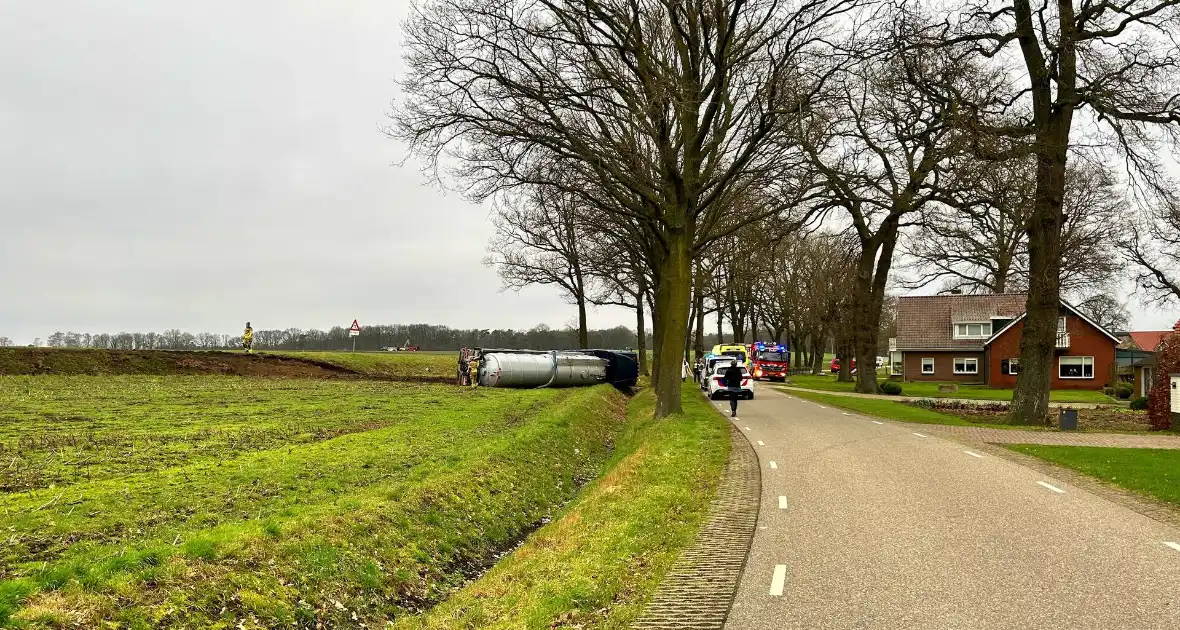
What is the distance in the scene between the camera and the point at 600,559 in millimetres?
9609

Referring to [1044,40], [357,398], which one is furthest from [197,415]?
[1044,40]

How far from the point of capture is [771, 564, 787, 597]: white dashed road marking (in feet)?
25.8

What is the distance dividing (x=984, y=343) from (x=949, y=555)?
63.3 m

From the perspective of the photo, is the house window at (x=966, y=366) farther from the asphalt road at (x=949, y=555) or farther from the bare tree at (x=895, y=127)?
the asphalt road at (x=949, y=555)

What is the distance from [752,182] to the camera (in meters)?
27.0

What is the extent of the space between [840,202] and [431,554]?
92.4 feet

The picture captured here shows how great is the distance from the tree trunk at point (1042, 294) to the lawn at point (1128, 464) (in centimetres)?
696

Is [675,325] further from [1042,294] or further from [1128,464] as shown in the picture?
[1128,464]

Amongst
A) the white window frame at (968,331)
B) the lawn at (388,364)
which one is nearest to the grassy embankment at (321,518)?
the lawn at (388,364)

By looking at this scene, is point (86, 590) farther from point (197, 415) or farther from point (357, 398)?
point (357, 398)

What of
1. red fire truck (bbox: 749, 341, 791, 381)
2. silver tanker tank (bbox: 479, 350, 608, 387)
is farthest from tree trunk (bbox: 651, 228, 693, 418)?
red fire truck (bbox: 749, 341, 791, 381)

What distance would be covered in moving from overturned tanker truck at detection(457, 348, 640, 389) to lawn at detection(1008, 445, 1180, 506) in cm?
2693

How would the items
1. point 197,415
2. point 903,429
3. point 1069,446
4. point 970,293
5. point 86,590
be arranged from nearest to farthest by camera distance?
point 86,590, point 1069,446, point 197,415, point 903,429, point 970,293

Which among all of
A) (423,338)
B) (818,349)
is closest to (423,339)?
(423,338)
